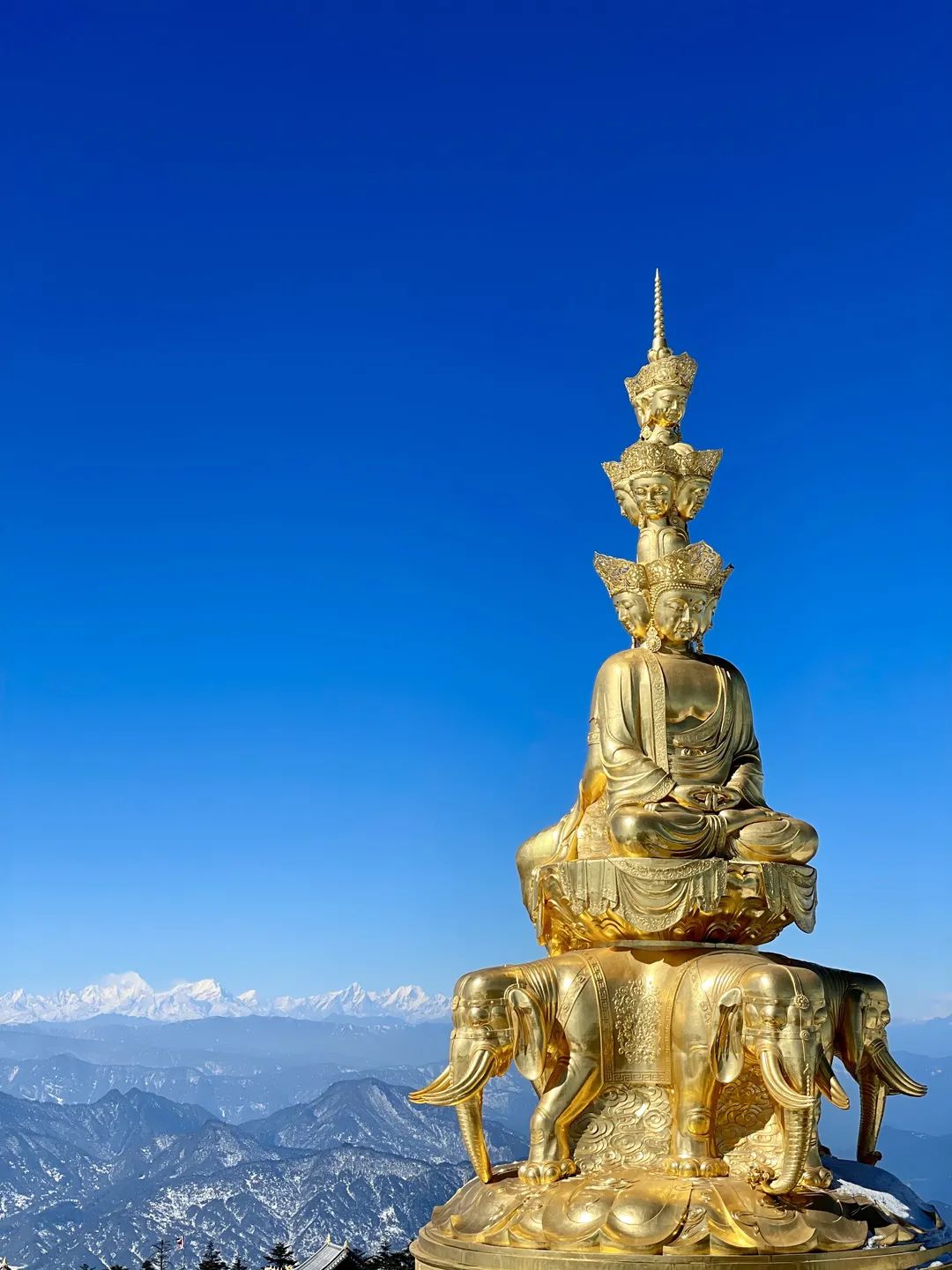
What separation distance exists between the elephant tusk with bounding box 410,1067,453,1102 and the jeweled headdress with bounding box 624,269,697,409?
669cm

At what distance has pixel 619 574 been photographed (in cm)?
1195

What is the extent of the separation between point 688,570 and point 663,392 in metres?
2.13

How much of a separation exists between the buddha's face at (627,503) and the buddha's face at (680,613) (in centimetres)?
104

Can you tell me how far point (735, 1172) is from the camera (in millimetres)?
9367

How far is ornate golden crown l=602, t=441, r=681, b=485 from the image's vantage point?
39.9ft

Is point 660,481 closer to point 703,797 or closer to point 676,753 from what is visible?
point 676,753

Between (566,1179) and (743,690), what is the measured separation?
174 inches

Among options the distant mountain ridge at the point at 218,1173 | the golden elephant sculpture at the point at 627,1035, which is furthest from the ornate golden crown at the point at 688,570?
the distant mountain ridge at the point at 218,1173

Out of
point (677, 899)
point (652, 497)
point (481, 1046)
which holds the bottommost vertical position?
point (481, 1046)

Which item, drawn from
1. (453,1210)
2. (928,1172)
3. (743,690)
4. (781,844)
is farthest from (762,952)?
(928,1172)

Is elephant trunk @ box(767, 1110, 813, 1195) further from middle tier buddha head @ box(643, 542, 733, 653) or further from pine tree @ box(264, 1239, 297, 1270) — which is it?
pine tree @ box(264, 1239, 297, 1270)

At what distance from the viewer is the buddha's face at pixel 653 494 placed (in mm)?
12086

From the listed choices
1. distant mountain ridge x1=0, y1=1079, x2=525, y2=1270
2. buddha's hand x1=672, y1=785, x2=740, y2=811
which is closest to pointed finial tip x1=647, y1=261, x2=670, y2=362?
buddha's hand x1=672, y1=785, x2=740, y2=811

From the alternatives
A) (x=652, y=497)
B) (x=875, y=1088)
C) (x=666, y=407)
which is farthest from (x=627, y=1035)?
(x=666, y=407)
